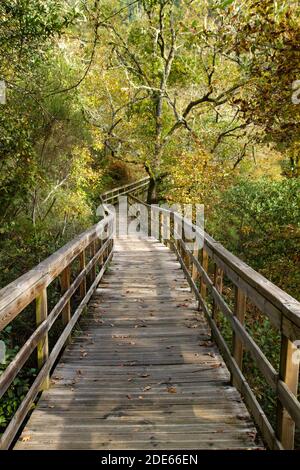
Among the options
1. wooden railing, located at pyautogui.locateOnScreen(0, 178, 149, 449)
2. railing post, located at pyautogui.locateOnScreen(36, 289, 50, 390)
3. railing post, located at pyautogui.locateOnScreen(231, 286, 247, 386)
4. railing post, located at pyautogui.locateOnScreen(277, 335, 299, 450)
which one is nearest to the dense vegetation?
wooden railing, located at pyautogui.locateOnScreen(0, 178, 149, 449)

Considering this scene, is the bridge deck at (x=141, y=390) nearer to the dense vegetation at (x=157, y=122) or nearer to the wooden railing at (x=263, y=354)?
the wooden railing at (x=263, y=354)

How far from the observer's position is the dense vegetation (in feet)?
20.6

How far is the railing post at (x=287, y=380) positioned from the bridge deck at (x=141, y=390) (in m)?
0.48

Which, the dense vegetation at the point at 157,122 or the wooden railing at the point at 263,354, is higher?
the dense vegetation at the point at 157,122

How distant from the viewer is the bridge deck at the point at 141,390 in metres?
2.99

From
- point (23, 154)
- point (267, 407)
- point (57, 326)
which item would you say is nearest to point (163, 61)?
point (23, 154)

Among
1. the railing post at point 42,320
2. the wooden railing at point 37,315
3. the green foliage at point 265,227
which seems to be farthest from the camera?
the green foliage at point 265,227

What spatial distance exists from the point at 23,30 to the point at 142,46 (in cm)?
1436

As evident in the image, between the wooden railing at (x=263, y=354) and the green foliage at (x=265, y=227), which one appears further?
the green foliage at (x=265, y=227)

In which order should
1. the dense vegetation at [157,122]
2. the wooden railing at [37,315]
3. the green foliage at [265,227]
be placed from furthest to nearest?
the green foliage at [265,227], the dense vegetation at [157,122], the wooden railing at [37,315]

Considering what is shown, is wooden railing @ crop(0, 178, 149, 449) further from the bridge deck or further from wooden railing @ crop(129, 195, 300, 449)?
wooden railing @ crop(129, 195, 300, 449)

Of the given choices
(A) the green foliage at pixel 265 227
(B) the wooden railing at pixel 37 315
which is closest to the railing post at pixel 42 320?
(B) the wooden railing at pixel 37 315

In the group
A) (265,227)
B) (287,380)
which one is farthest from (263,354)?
(265,227)

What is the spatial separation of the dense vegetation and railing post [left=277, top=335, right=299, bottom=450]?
345 centimetres
